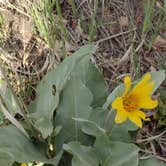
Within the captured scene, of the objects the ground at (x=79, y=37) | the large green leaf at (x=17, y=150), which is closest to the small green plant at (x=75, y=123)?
the large green leaf at (x=17, y=150)

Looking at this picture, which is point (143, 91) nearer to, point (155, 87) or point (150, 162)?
point (155, 87)

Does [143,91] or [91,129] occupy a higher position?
[143,91]

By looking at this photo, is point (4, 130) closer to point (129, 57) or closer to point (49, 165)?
point (49, 165)

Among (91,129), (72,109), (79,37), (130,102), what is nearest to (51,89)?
(72,109)

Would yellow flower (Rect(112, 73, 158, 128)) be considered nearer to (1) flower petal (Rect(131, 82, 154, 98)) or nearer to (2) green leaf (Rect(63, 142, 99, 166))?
(1) flower petal (Rect(131, 82, 154, 98))

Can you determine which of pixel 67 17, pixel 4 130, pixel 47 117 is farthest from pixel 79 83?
pixel 67 17
